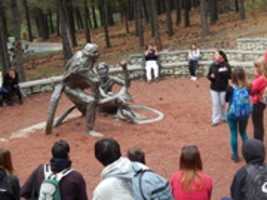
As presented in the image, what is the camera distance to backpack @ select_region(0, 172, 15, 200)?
652cm

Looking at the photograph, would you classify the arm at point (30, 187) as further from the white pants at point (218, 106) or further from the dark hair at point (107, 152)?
the white pants at point (218, 106)

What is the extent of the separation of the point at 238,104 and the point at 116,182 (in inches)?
261

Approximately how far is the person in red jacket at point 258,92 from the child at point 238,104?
123 mm

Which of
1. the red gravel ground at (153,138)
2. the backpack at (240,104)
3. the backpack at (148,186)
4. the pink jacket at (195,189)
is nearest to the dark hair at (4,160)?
the backpack at (148,186)

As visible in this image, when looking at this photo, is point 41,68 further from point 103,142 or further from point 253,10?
point 103,142

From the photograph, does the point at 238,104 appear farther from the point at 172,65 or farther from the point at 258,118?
the point at 172,65

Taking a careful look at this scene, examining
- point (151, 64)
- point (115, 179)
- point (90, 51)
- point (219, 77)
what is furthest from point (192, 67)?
point (115, 179)

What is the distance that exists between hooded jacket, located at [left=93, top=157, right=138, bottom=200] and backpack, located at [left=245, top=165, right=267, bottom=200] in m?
1.10

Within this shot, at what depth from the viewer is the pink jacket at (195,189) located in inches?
266

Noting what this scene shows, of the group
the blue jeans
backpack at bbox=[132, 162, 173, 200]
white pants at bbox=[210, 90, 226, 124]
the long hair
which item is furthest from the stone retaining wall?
backpack at bbox=[132, 162, 173, 200]

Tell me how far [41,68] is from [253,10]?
62.7 feet

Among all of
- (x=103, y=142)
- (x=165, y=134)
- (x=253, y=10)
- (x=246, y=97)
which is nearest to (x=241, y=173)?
(x=103, y=142)

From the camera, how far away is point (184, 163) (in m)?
6.65

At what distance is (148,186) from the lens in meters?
5.68
